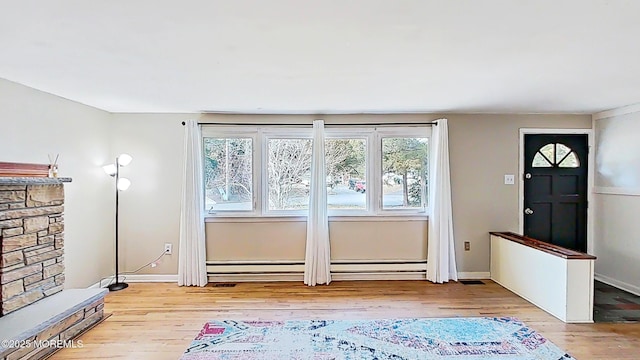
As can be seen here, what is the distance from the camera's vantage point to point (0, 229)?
2.87 meters

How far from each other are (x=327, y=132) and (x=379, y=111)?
2.30 ft

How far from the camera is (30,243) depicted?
317 cm

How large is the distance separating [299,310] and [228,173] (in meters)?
2.00

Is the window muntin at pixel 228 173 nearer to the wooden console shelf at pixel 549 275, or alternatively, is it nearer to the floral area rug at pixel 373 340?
the floral area rug at pixel 373 340

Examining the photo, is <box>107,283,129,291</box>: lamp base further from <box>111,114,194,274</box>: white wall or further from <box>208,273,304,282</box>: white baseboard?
<box>208,273,304,282</box>: white baseboard

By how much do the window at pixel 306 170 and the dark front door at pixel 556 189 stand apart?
53.9 inches

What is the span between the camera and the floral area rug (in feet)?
9.40

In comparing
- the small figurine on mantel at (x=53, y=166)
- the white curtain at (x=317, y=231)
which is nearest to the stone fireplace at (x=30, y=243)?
the small figurine on mantel at (x=53, y=166)

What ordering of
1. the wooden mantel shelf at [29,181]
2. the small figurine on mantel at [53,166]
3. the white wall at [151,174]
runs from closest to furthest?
the wooden mantel shelf at [29,181], the small figurine on mantel at [53,166], the white wall at [151,174]

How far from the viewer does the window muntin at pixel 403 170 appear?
4926mm

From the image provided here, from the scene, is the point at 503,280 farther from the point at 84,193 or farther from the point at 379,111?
the point at 84,193

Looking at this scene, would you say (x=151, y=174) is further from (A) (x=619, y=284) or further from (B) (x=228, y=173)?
(A) (x=619, y=284)

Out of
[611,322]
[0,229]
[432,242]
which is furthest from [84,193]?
[611,322]

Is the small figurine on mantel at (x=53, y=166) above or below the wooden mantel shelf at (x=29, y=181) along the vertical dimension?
above
